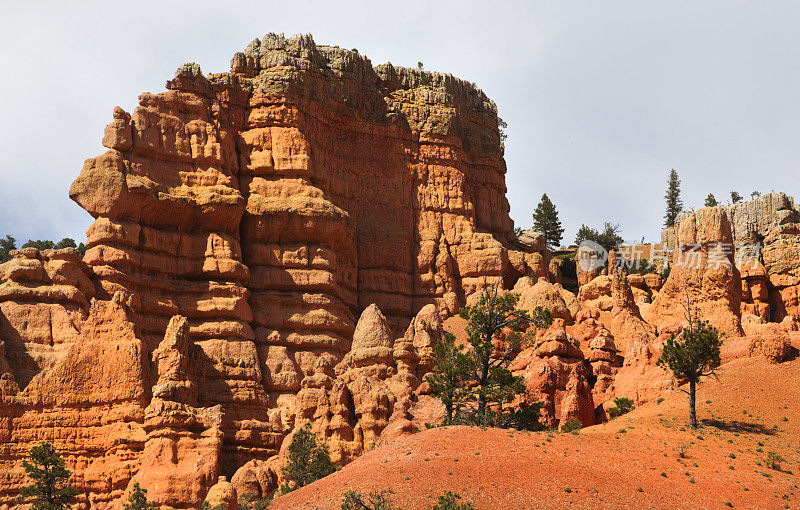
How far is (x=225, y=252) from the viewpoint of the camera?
6762 centimetres

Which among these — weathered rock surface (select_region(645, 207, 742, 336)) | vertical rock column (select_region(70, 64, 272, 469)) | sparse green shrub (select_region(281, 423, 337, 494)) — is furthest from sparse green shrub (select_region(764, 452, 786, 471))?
vertical rock column (select_region(70, 64, 272, 469))

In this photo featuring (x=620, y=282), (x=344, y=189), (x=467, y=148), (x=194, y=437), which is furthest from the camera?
(x=467, y=148)

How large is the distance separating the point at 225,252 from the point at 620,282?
25262mm

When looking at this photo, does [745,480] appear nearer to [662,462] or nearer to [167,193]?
[662,462]

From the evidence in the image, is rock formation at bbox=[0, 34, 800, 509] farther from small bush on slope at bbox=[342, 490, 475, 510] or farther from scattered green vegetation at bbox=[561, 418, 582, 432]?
small bush on slope at bbox=[342, 490, 475, 510]

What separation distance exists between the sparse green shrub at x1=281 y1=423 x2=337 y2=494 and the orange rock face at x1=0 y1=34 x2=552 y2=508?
1040mm

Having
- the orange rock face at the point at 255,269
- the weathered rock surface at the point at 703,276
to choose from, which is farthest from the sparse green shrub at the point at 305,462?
the weathered rock surface at the point at 703,276

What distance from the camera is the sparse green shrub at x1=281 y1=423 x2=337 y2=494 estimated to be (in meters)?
46.2

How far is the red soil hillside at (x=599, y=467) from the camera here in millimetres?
37875

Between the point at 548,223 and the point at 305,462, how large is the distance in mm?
63504

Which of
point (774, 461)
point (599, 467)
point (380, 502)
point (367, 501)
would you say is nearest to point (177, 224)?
point (367, 501)

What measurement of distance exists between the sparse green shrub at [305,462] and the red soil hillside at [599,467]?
361 centimetres

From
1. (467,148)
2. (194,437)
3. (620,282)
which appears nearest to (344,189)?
(467,148)

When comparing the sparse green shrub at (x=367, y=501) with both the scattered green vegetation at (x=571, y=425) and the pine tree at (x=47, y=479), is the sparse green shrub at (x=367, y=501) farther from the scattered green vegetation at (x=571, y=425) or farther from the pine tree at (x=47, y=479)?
the pine tree at (x=47, y=479)
